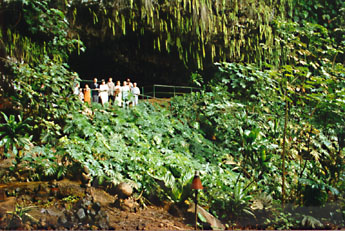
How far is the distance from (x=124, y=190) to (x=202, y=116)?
306 centimetres

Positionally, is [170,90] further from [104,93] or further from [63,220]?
[63,220]

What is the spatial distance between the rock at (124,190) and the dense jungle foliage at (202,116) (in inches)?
3.0

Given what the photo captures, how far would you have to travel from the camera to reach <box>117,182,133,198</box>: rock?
10.8ft

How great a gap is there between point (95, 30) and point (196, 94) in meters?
2.53

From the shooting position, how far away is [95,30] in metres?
6.17

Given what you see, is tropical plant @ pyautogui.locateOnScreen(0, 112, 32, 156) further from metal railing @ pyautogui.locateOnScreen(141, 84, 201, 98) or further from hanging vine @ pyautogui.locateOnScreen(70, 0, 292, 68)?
metal railing @ pyautogui.locateOnScreen(141, 84, 201, 98)

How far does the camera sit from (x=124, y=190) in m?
3.29

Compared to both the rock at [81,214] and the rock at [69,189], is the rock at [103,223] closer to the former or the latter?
the rock at [81,214]

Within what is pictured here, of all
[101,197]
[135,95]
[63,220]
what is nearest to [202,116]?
[135,95]

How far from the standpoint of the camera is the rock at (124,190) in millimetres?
3285

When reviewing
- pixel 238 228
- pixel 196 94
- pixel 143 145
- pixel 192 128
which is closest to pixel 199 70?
pixel 196 94

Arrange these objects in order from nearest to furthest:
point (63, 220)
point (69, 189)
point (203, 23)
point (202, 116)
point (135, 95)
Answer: point (63, 220) < point (69, 189) < point (203, 23) < point (202, 116) < point (135, 95)

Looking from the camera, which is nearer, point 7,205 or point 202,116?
point 7,205

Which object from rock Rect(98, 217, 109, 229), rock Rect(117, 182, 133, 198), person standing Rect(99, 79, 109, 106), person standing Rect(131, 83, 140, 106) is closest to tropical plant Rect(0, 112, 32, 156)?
rock Rect(117, 182, 133, 198)
